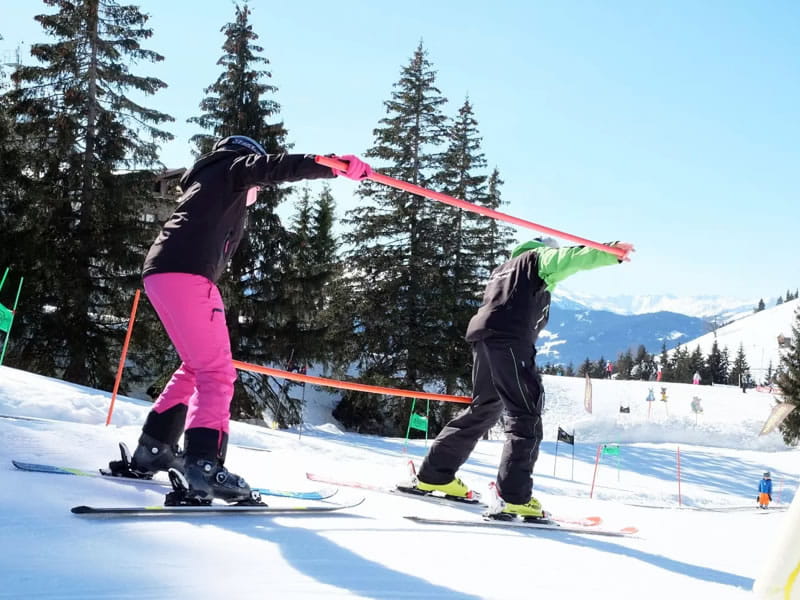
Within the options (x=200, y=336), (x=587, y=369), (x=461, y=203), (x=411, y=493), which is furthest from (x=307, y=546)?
(x=587, y=369)

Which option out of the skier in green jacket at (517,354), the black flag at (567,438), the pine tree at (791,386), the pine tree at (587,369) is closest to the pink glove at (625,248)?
the skier in green jacket at (517,354)

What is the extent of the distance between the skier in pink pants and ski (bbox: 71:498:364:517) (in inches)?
3.6

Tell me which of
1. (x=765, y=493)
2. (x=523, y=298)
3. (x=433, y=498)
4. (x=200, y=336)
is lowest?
(x=765, y=493)

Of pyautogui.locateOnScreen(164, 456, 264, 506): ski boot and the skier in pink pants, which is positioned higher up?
the skier in pink pants

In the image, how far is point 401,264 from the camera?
2372 cm

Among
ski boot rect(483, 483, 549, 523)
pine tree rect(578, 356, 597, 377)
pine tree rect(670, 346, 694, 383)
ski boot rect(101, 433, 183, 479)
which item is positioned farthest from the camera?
pine tree rect(578, 356, 597, 377)

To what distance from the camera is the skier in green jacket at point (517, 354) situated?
4285 millimetres

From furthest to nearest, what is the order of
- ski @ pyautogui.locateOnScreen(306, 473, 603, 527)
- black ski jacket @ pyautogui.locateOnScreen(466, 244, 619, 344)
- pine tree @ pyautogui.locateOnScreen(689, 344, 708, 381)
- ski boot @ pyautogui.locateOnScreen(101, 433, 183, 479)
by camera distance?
pine tree @ pyautogui.locateOnScreen(689, 344, 708, 381) < ski @ pyautogui.locateOnScreen(306, 473, 603, 527) < black ski jacket @ pyautogui.locateOnScreen(466, 244, 619, 344) < ski boot @ pyautogui.locateOnScreen(101, 433, 183, 479)

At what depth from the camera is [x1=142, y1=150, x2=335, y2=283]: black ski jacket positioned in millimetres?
3334

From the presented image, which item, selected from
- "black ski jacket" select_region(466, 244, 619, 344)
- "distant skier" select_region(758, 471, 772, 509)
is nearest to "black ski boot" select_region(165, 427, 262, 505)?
"black ski jacket" select_region(466, 244, 619, 344)

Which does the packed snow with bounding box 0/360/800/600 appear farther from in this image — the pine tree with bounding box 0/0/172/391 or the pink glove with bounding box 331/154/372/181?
the pine tree with bounding box 0/0/172/391

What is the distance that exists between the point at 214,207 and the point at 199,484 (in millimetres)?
1397

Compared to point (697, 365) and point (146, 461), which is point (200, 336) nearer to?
point (146, 461)

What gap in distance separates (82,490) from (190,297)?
1.09 m
